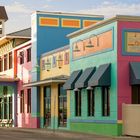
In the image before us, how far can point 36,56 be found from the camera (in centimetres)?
4631

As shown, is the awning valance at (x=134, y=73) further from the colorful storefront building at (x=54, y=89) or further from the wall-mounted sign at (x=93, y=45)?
the colorful storefront building at (x=54, y=89)

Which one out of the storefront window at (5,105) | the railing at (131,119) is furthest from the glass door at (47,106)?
the railing at (131,119)

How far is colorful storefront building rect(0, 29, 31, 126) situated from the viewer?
53.8 meters

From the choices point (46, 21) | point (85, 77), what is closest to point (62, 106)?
point (85, 77)

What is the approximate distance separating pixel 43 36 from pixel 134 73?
685 inches

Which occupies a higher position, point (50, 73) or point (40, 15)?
point (40, 15)

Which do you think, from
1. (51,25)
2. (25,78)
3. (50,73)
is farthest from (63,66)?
(25,78)

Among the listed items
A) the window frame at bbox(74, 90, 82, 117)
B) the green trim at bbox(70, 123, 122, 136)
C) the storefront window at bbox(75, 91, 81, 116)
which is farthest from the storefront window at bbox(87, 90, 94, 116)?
the storefront window at bbox(75, 91, 81, 116)

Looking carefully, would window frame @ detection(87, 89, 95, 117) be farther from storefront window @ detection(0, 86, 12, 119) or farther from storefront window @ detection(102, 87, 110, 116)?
storefront window @ detection(0, 86, 12, 119)

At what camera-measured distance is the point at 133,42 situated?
102 ft

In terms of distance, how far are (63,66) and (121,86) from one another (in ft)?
34.9

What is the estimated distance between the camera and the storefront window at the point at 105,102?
107 ft

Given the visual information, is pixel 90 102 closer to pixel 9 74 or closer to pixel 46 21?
pixel 46 21

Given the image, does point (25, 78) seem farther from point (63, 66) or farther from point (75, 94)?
point (75, 94)
